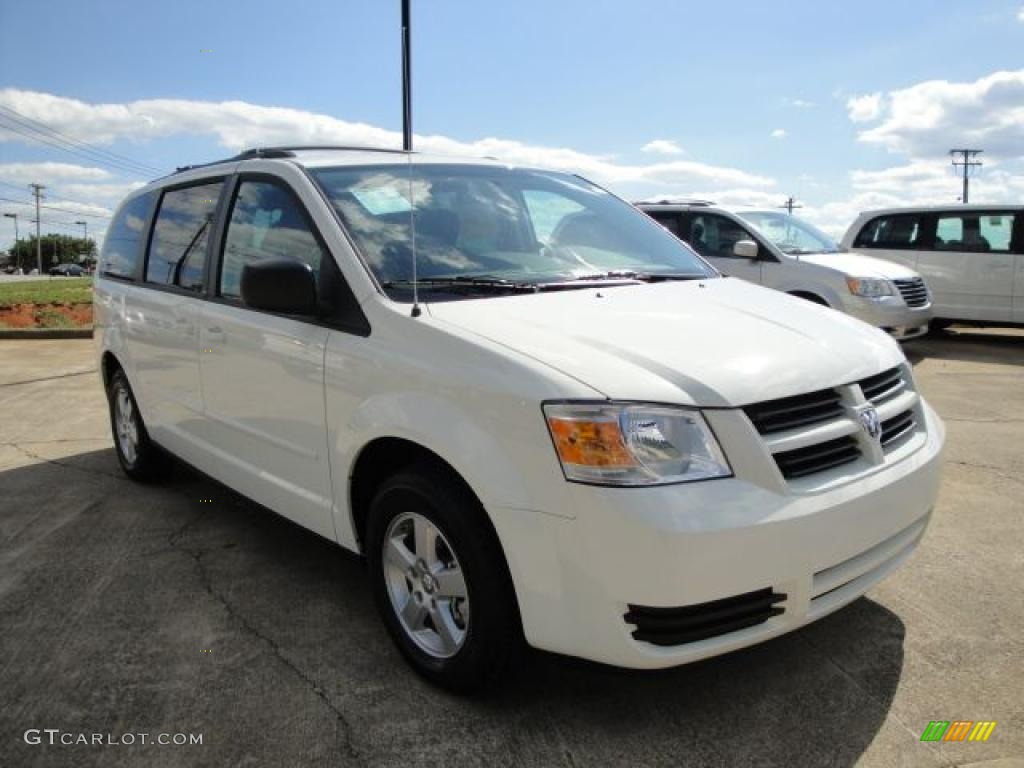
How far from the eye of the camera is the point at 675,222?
10656 millimetres

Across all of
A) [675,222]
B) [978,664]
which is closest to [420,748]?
[978,664]

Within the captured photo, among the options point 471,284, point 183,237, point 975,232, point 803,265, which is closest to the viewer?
point 471,284

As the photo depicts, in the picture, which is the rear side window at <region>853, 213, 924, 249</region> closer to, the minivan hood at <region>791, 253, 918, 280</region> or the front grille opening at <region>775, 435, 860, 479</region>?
the minivan hood at <region>791, 253, 918, 280</region>

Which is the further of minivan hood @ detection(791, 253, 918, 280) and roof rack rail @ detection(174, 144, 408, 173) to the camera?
minivan hood @ detection(791, 253, 918, 280)

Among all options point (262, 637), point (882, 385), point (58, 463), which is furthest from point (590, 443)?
point (58, 463)

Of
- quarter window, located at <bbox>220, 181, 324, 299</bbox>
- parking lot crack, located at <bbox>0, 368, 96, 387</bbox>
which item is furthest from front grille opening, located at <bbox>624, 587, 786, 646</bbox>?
parking lot crack, located at <bbox>0, 368, 96, 387</bbox>

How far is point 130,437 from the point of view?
518 cm

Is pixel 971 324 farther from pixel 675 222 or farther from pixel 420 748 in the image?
pixel 420 748

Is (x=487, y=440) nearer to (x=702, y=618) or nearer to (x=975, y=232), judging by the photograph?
(x=702, y=618)

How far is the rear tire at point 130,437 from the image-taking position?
500 centimetres

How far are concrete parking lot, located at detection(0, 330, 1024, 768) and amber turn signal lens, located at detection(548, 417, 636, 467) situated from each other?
0.59 m

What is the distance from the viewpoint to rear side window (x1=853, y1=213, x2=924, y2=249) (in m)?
11.9

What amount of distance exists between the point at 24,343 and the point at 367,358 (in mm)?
11538

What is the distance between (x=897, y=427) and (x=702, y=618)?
3.70 ft
